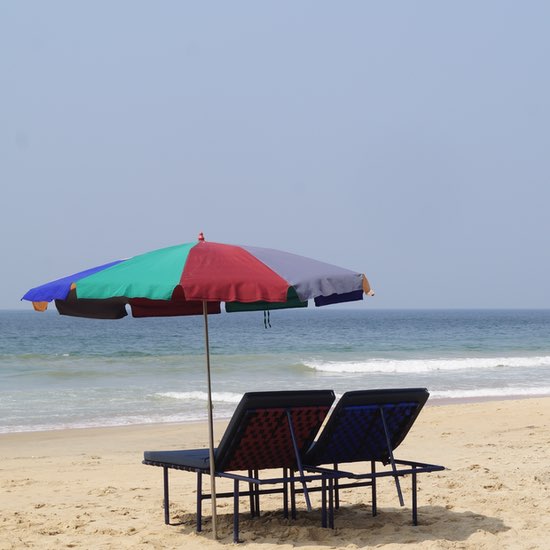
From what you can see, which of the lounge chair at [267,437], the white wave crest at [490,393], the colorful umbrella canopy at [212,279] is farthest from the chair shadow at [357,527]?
the white wave crest at [490,393]

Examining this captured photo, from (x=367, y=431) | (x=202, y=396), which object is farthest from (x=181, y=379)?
(x=367, y=431)

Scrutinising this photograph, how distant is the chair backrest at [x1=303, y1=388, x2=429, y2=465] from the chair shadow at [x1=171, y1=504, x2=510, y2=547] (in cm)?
42

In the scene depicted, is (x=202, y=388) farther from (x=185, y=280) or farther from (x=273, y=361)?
(x=185, y=280)

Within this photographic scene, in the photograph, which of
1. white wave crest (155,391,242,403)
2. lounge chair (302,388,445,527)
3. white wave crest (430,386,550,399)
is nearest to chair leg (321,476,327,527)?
lounge chair (302,388,445,527)

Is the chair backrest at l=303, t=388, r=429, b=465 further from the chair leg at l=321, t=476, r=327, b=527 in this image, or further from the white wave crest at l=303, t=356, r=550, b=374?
the white wave crest at l=303, t=356, r=550, b=374

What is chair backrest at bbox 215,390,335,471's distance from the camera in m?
5.09

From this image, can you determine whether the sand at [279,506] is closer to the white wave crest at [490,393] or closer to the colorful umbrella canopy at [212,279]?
the colorful umbrella canopy at [212,279]

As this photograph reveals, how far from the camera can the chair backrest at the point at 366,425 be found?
5.35m

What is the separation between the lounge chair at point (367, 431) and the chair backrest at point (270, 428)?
0.10 meters

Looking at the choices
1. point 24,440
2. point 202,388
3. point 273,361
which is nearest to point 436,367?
point 273,361

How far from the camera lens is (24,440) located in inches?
459

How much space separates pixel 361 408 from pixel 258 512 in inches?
46.0

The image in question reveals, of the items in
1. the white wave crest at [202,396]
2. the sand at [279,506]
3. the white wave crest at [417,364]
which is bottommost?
the white wave crest at [417,364]

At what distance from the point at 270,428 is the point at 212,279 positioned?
97cm
